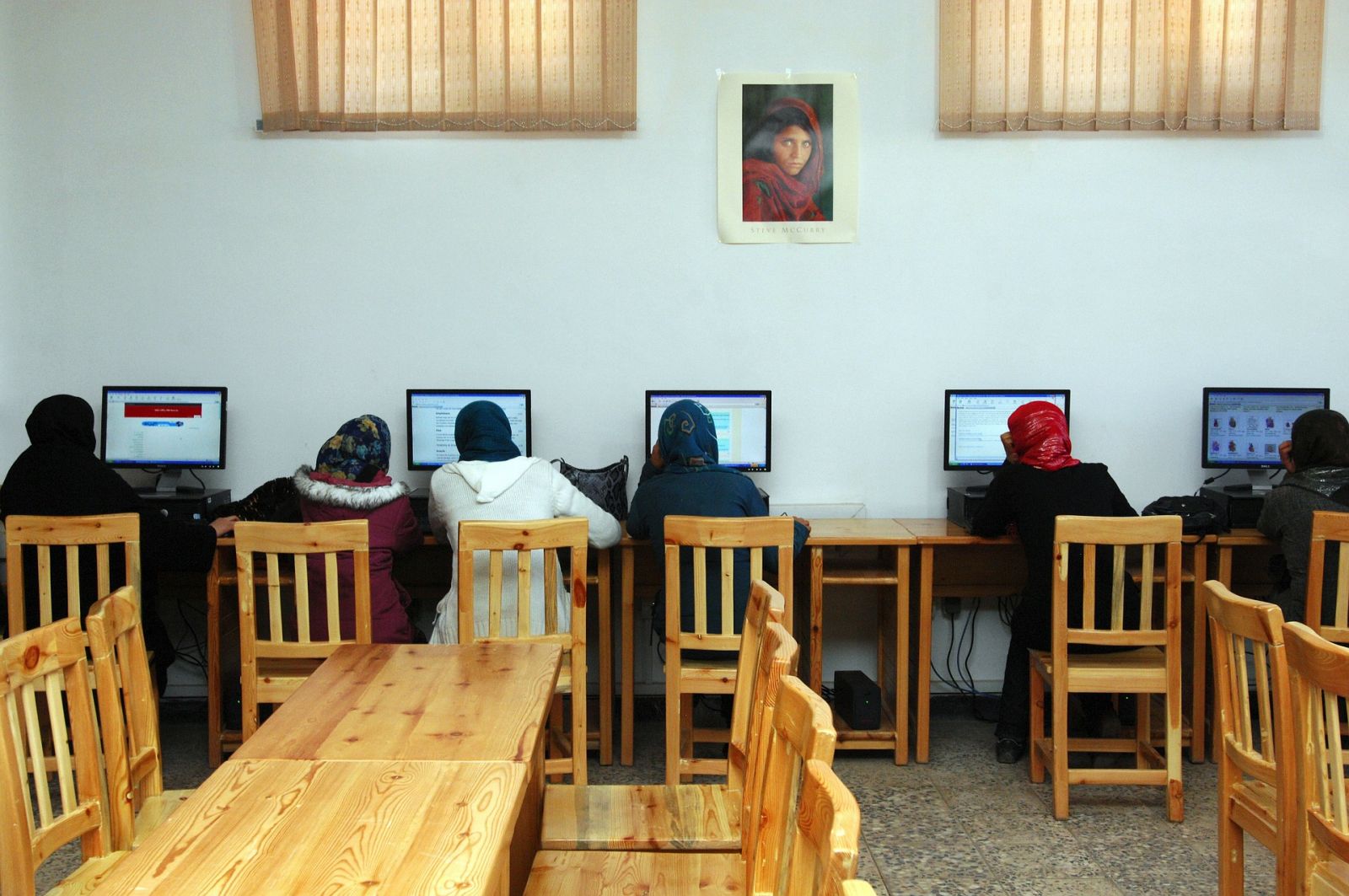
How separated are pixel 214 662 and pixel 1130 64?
3.70 meters

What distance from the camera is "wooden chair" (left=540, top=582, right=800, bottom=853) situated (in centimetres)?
195

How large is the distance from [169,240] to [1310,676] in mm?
3780

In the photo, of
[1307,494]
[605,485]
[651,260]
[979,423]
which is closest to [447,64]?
[651,260]

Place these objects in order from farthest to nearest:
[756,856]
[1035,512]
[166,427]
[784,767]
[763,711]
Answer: [166,427], [1035,512], [763,711], [756,856], [784,767]

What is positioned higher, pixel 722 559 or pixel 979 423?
pixel 979 423

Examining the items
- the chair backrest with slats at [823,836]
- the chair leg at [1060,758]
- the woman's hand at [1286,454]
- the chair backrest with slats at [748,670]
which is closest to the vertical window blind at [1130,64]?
the woman's hand at [1286,454]

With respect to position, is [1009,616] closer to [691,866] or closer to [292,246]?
[691,866]

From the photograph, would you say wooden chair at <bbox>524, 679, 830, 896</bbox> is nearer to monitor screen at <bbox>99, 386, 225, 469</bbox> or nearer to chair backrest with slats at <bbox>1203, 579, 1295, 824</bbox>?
chair backrest with slats at <bbox>1203, 579, 1295, 824</bbox>

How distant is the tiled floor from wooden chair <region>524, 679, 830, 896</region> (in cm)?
93

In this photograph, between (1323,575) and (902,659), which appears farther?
Answer: (902,659)

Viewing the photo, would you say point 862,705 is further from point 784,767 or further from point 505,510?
point 784,767

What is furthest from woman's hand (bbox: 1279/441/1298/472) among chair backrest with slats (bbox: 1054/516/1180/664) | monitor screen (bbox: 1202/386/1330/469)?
chair backrest with slats (bbox: 1054/516/1180/664)

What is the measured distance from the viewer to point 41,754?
1.65 metres

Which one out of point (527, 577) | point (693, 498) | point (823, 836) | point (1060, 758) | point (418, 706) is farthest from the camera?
point (693, 498)
